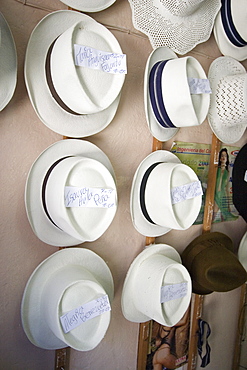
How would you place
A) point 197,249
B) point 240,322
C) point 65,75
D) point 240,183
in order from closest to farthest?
point 65,75
point 197,249
point 240,183
point 240,322

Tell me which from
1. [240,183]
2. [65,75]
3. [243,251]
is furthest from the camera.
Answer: [243,251]

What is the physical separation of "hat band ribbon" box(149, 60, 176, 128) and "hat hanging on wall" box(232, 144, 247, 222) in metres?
0.43

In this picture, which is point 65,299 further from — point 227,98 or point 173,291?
point 227,98

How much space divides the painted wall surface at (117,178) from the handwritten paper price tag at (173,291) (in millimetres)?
184

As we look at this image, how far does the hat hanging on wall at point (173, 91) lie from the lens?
3.18ft

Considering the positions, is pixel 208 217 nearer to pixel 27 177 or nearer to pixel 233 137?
pixel 233 137

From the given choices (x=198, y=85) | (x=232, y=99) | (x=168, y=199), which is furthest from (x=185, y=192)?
(x=232, y=99)

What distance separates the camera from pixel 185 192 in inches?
40.4

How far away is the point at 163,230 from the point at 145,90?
1.53 feet

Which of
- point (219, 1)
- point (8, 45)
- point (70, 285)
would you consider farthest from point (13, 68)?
point (219, 1)

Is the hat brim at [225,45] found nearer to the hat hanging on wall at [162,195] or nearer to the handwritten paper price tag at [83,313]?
the hat hanging on wall at [162,195]

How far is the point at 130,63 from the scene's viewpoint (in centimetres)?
107

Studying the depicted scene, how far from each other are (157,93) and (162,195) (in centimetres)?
30

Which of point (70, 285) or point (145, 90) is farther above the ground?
point (145, 90)
